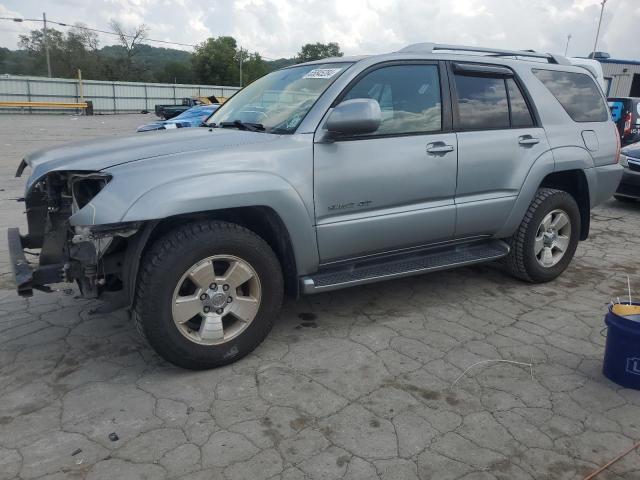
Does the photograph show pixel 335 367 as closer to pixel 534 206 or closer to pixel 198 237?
pixel 198 237

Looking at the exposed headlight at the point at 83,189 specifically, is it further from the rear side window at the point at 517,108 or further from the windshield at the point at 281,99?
the rear side window at the point at 517,108

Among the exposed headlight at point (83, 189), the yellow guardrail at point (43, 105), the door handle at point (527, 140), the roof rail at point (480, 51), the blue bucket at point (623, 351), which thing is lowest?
the blue bucket at point (623, 351)

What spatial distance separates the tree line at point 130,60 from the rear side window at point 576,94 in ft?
165

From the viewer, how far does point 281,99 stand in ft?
12.6

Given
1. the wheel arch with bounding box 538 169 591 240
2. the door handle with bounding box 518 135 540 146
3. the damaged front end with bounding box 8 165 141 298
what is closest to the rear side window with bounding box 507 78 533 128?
the door handle with bounding box 518 135 540 146

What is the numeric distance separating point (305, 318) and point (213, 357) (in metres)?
1.01

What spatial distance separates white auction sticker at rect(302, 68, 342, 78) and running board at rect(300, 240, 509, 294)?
1.29 metres

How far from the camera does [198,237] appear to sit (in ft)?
9.94

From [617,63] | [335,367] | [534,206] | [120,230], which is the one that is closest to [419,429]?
[335,367]

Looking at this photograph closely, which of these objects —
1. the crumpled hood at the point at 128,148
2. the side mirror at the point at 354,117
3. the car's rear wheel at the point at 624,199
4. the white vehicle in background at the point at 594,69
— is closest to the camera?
the crumpled hood at the point at 128,148

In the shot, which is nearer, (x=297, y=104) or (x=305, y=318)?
(x=297, y=104)

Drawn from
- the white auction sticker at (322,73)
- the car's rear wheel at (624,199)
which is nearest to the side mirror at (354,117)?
the white auction sticker at (322,73)

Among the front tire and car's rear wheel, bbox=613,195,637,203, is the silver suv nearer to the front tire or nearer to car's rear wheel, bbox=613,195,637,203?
the front tire

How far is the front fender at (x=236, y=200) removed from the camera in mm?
2830
